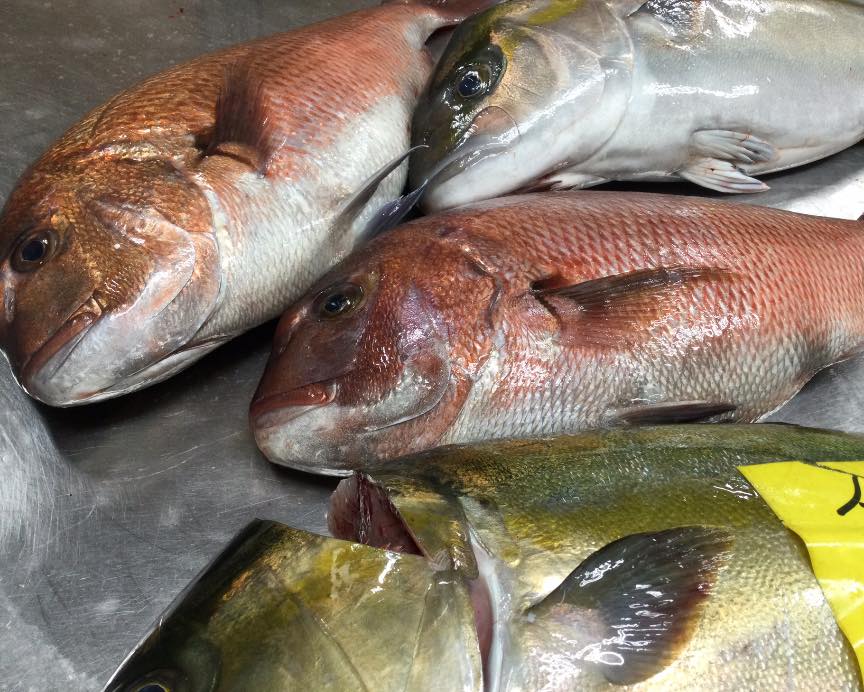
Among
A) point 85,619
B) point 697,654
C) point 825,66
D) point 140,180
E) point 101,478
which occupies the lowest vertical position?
point 85,619

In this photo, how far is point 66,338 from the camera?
48.4 inches

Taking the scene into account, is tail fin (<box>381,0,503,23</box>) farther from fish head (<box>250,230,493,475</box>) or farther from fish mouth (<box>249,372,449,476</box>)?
fish mouth (<box>249,372,449,476</box>)

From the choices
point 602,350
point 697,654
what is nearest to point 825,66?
point 602,350

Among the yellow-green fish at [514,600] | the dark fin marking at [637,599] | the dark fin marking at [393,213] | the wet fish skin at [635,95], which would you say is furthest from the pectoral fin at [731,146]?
the dark fin marking at [637,599]

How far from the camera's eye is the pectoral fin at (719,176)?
1720mm

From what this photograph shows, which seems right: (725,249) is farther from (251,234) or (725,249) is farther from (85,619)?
(85,619)

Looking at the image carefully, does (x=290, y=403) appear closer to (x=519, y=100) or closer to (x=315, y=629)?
(x=315, y=629)

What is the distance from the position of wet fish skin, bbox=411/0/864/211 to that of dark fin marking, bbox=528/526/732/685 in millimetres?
905

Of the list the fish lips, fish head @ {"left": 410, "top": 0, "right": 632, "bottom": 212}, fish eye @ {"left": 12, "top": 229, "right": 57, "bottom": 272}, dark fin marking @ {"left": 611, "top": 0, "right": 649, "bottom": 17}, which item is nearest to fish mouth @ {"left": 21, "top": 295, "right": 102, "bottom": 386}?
the fish lips

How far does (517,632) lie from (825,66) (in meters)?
1.62

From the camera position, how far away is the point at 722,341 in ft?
4.16

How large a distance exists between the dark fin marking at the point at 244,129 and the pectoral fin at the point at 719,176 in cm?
98

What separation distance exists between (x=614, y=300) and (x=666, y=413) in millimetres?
209

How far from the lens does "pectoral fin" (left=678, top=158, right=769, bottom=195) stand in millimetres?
1720
